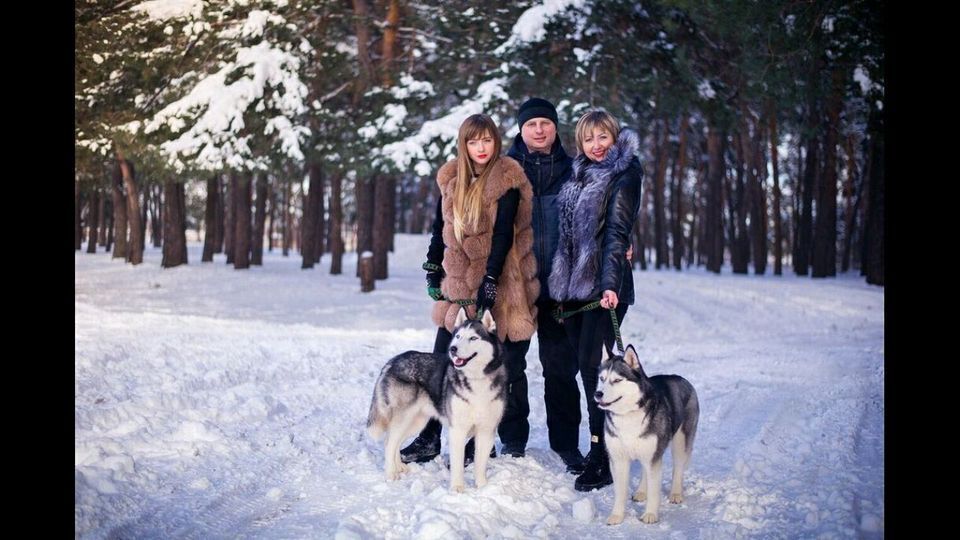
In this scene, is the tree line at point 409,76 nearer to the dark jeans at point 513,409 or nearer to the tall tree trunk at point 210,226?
the tall tree trunk at point 210,226

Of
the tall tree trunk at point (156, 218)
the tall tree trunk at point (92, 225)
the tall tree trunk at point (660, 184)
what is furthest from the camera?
the tall tree trunk at point (156, 218)

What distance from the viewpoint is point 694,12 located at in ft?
34.1

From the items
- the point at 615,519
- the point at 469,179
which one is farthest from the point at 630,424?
the point at 469,179

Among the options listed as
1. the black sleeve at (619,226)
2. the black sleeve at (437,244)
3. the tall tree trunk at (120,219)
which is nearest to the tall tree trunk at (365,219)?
the tall tree trunk at (120,219)

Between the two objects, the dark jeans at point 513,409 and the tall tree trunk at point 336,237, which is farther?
the tall tree trunk at point 336,237

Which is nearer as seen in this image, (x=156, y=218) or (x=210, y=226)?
(x=210, y=226)

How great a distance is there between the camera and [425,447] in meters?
4.80

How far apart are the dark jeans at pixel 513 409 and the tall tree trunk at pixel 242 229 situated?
15169 mm

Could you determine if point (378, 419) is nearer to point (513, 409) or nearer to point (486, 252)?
point (513, 409)

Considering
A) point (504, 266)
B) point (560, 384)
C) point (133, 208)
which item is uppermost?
point (133, 208)

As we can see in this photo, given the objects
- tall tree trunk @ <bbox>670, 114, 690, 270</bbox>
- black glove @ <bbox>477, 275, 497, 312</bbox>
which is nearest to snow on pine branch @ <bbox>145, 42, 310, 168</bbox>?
black glove @ <bbox>477, 275, 497, 312</bbox>

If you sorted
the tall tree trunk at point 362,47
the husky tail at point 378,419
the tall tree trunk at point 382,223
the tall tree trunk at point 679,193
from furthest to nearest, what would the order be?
the tall tree trunk at point 679,193 → the tall tree trunk at point 382,223 → the tall tree trunk at point 362,47 → the husky tail at point 378,419

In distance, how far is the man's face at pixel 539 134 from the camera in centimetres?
481

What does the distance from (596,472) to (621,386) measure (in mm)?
849
